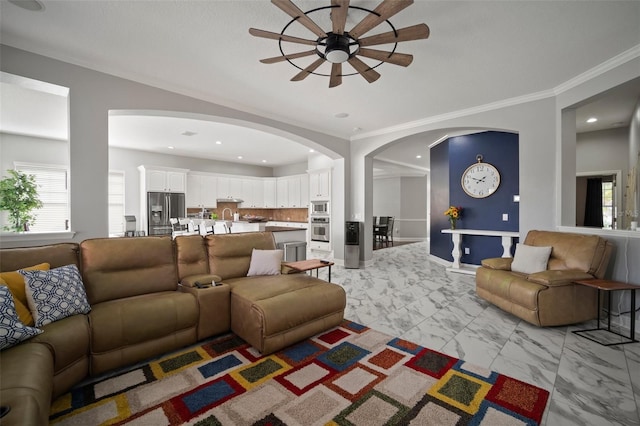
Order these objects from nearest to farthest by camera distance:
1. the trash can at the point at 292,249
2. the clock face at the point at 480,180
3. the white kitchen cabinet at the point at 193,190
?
the trash can at the point at 292,249
the clock face at the point at 480,180
the white kitchen cabinet at the point at 193,190

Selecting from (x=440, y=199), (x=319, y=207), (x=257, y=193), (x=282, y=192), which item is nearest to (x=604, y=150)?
(x=440, y=199)

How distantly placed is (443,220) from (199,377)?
592cm

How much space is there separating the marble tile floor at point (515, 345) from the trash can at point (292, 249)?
3.17 ft

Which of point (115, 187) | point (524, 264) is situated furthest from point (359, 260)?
point (115, 187)

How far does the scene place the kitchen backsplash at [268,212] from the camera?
8.79 meters

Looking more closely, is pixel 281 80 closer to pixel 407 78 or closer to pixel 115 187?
pixel 407 78

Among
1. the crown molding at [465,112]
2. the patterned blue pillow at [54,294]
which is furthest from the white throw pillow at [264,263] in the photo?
the crown molding at [465,112]

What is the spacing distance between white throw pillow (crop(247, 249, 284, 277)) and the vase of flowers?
4157 millimetres

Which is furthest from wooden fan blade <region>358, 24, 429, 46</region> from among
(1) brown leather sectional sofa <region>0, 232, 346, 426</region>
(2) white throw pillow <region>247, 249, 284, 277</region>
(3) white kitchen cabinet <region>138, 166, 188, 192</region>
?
(3) white kitchen cabinet <region>138, 166, 188, 192</region>

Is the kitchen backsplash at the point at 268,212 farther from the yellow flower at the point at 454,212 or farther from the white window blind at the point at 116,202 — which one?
the yellow flower at the point at 454,212

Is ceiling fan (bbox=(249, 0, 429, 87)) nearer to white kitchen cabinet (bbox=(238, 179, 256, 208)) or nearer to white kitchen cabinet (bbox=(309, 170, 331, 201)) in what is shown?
white kitchen cabinet (bbox=(309, 170, 331, 201))

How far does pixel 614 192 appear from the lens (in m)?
6.04

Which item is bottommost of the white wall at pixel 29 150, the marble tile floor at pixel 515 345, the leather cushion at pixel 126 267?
the marble tile floor at pixel 515 345

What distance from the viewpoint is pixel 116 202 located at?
701 centimetres
